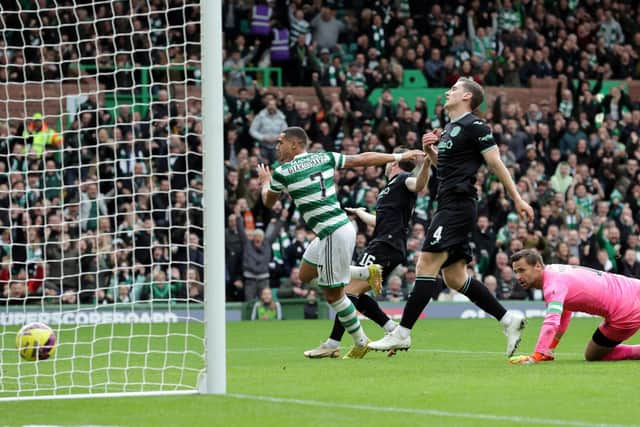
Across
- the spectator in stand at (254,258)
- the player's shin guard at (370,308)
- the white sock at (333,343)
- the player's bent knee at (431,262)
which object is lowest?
the spectator in stand at (254,258)

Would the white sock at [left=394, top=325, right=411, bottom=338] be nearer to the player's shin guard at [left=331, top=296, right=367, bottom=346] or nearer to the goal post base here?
the player's shin guard at [left=331, top=296, right=367, bottom=346]

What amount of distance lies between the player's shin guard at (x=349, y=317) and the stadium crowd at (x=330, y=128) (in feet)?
16.6

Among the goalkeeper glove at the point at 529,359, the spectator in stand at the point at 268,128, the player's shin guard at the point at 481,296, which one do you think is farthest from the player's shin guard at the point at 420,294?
the spectator in stand at the point at 268,128

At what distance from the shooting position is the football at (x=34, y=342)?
10.3m

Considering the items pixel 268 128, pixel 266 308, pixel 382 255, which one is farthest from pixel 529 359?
pixel 268 128

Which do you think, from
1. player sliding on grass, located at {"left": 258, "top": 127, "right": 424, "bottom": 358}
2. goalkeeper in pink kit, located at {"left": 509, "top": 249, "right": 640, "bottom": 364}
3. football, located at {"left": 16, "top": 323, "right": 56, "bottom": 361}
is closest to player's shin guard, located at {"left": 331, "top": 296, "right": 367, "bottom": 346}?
player sliding on grass, located at {"left": 258, "top": 127, "right": 424, "bottom": 358}

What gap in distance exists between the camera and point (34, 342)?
1039cm

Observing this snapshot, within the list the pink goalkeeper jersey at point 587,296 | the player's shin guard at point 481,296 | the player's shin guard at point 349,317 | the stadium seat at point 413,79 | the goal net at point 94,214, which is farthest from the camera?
the stadium seat at point 413,79

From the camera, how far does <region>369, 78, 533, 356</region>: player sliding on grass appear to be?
1094cm

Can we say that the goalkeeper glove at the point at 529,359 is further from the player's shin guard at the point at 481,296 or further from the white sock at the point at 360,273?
the white sock at the point at 360,273

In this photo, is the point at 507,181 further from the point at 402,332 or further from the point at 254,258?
the point at 254,258

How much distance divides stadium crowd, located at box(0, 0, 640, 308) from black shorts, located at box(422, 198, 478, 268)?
6084mm

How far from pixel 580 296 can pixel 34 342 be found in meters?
4.59

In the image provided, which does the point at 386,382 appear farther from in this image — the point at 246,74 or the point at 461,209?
the point at 246,74
